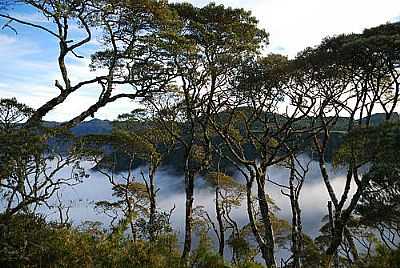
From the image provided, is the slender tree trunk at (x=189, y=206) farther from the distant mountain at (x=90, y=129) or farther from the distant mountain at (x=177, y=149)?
the distant mountain at (x=90, y=129)

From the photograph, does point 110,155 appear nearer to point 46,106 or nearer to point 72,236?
point 46,106

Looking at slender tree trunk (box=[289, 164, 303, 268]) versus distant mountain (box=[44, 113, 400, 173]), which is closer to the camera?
distant mountain (box=[44, 113, 400, 173])

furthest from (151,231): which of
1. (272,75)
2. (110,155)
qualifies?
(272,75)

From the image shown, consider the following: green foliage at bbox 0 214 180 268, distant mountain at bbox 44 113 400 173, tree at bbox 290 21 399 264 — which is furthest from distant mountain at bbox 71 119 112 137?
tree at bbox 290 21 399 264

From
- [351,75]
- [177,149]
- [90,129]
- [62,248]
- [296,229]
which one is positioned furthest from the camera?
[90,129]

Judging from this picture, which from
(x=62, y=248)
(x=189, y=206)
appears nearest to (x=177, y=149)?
(x=189, y=206)

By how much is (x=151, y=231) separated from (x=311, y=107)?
20.4 feet

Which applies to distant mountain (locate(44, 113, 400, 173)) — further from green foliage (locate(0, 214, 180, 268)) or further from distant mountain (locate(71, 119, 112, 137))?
green foliage (locate(0, 214, 180, 268))

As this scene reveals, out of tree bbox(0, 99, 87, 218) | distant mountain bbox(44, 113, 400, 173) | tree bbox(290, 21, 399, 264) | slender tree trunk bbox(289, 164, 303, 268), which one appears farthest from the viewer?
slender tree trunk bbox(289, 164, 303, 268)

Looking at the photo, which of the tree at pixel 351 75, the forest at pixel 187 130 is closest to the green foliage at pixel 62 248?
the forest at pixel 187 130

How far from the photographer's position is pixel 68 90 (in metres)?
9.02

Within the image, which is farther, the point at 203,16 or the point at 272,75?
the point at 272,75

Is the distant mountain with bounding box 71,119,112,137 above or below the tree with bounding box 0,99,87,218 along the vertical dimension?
above

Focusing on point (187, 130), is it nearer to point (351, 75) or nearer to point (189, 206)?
point (189, 206)
